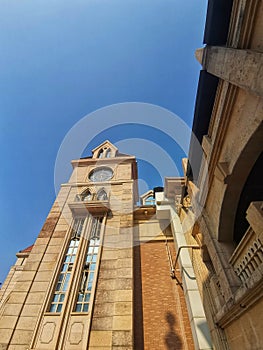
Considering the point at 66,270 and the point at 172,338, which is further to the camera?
the point at 66,270

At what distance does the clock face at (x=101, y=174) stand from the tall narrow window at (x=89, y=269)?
4.61m

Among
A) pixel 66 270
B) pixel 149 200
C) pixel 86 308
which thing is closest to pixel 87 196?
pixel 149 200

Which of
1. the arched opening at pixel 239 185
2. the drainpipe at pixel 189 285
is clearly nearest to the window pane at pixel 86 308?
the drainpipe at pixel 189 285

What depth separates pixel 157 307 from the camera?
28.7ft

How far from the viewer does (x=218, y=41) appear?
5.29 m

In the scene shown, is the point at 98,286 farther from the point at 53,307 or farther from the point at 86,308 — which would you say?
the point at 53,307

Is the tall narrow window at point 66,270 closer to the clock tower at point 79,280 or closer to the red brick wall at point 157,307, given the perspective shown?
the clock tower at point 79,280

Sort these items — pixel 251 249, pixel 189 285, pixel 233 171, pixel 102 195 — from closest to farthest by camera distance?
1. pixel 251 249
2. pixel 233 171
3. pixel 189 285
4. pixel 102 195

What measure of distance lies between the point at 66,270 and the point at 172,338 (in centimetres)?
523

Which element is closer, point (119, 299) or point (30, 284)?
point (119, 299)

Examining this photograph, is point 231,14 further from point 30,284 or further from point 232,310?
point 30,284

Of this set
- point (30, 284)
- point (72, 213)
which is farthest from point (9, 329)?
point (72, 213)

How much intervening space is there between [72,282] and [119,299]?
2199mm

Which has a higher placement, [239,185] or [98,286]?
[239,185]
